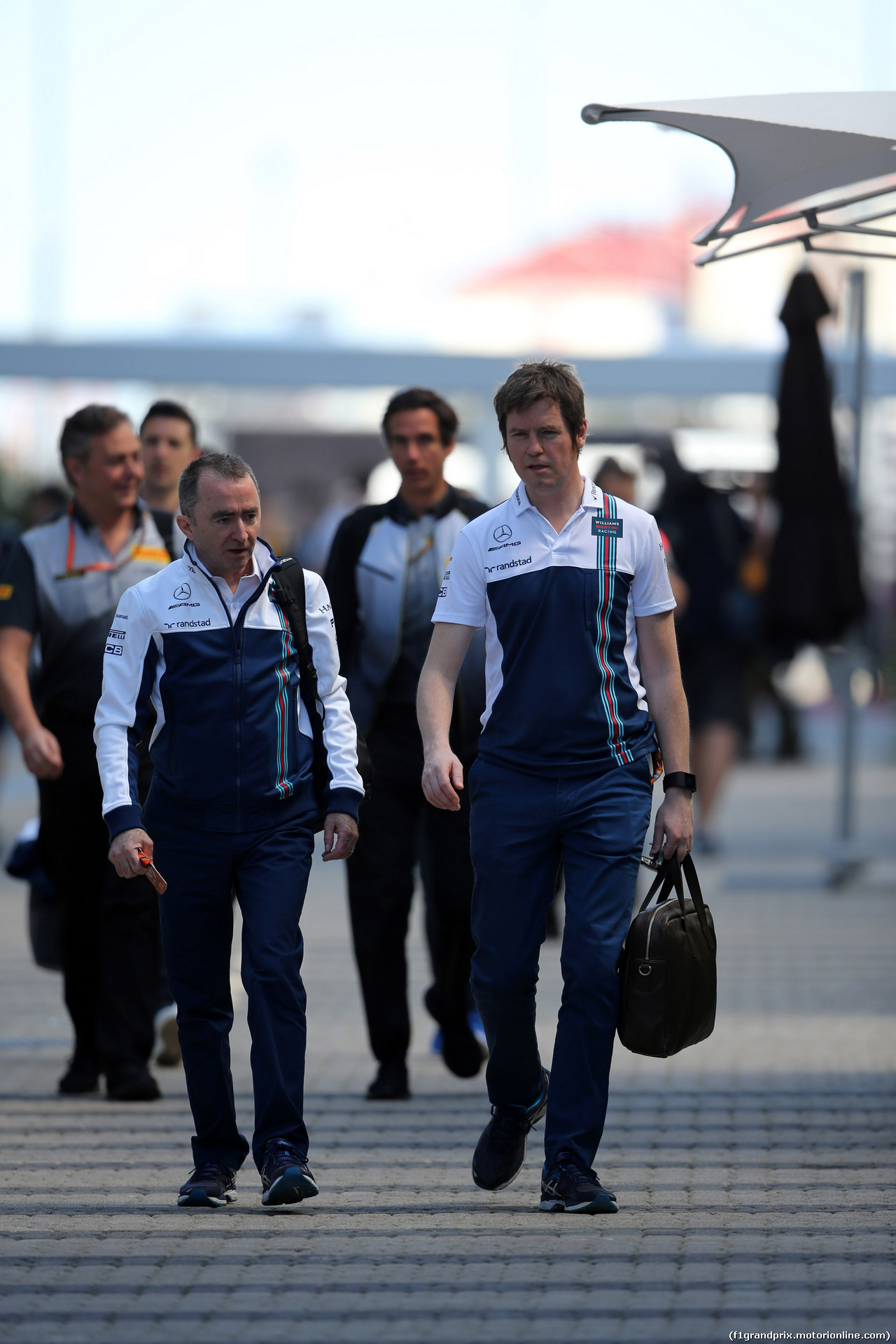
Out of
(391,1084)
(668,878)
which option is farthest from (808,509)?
(668,878)

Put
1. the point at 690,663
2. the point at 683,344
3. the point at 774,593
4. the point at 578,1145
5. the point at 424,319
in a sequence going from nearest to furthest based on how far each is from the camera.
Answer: the point at 578,1145
the point at 774,593
the point at 690,663
the point at 683,344
the point at 424,319

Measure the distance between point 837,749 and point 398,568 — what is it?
1583 centimetres

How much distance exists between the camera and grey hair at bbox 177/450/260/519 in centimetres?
510

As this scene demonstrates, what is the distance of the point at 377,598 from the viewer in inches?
259

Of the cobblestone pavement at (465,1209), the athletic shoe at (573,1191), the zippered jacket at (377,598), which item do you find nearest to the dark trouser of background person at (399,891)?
the zippered jacket at (377,598)

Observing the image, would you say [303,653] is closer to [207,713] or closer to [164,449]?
[207,713]

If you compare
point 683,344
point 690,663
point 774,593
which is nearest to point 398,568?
point 774,593

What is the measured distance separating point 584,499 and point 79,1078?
2.81 m

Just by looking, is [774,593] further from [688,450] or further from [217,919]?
[688,450]

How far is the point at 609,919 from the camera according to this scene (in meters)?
5.00

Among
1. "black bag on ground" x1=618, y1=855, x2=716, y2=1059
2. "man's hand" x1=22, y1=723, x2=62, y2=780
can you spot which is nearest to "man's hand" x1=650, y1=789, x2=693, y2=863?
"black bag on ground" x1=618, y1=855, x2=716, y2=1059

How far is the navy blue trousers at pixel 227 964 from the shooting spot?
16.5 feet

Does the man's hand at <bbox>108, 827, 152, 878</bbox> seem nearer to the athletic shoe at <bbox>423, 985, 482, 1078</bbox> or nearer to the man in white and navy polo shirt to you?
the man in white and navy polo shirt

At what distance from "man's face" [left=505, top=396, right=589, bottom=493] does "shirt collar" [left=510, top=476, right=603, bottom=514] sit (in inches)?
2.6
